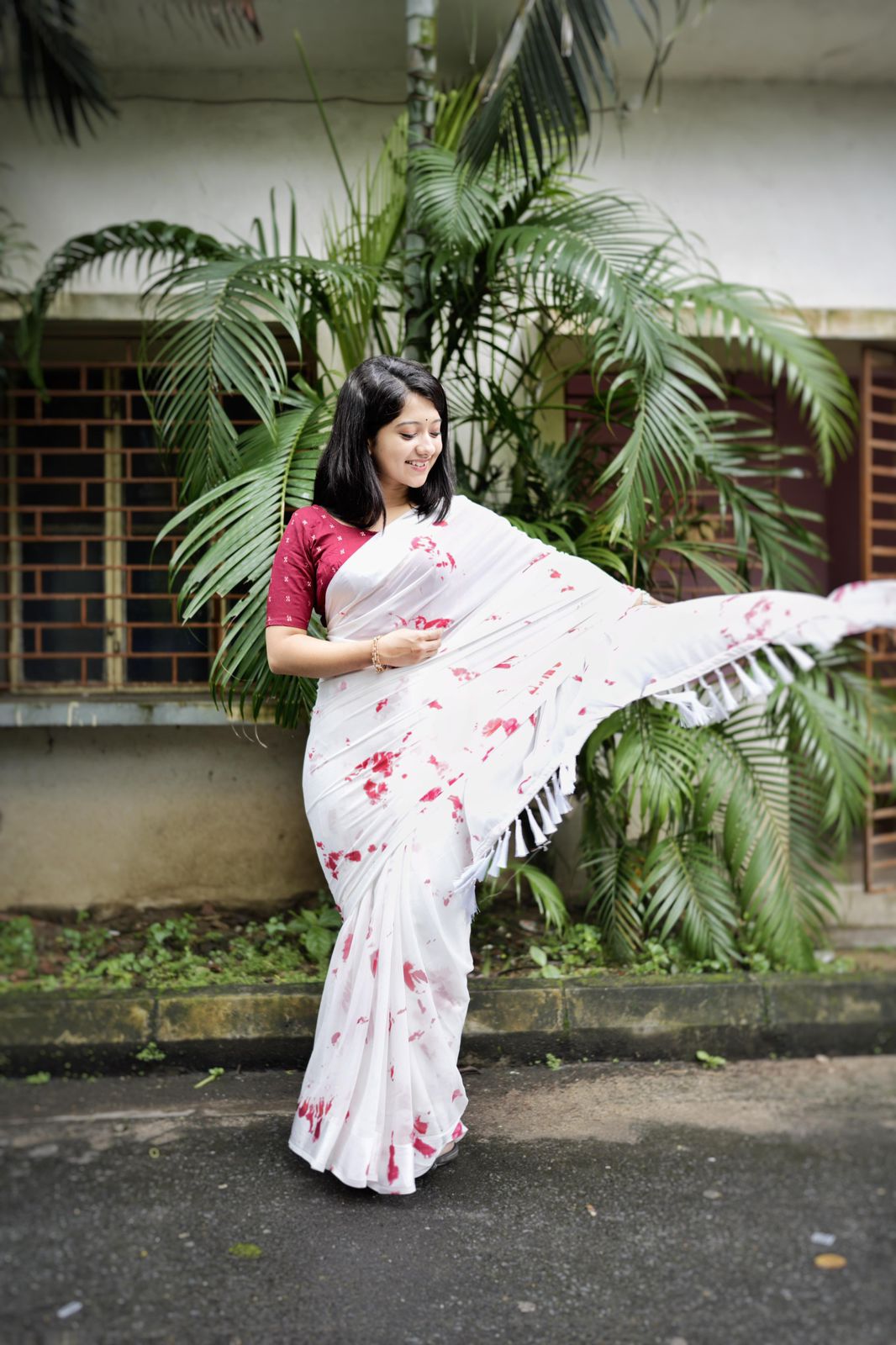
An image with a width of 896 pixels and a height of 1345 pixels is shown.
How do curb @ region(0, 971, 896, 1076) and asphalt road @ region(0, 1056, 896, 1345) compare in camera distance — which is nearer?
asphalt road @ region(0, 1056, 896, 1345)

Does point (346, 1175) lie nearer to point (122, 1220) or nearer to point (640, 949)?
point (122, 1220)

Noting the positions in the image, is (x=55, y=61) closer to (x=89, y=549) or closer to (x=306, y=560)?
(x=89, y=549)

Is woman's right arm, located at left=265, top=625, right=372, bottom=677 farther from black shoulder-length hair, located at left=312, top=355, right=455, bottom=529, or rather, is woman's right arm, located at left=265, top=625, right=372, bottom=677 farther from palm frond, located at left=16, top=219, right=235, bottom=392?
palm frond, located at left=16, top=219, right=235, bottom=392

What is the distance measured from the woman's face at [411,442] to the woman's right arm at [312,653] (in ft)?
1.30

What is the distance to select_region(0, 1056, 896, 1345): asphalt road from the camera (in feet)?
6.96

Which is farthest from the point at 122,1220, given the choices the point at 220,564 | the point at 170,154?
the point at 170,154

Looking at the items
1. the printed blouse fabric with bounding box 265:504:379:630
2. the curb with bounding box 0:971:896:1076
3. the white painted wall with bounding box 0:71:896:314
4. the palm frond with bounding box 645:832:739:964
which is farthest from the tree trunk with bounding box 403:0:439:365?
the curb with bounding box 0:971:896:1076

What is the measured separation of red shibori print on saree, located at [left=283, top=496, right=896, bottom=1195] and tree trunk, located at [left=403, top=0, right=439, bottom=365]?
1090 mm

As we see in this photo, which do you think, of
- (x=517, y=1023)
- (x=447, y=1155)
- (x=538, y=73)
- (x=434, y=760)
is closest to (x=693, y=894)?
(x=517, y=1023)

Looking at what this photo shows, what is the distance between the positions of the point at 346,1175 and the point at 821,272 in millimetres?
3735

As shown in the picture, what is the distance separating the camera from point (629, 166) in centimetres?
434

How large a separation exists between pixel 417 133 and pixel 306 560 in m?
1.77

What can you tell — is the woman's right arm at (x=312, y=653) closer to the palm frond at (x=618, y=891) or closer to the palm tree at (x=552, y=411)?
the palm tree at (x=552, y=411)

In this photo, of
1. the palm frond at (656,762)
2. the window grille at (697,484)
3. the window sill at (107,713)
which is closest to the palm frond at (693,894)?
the palm frond at (656,762)
